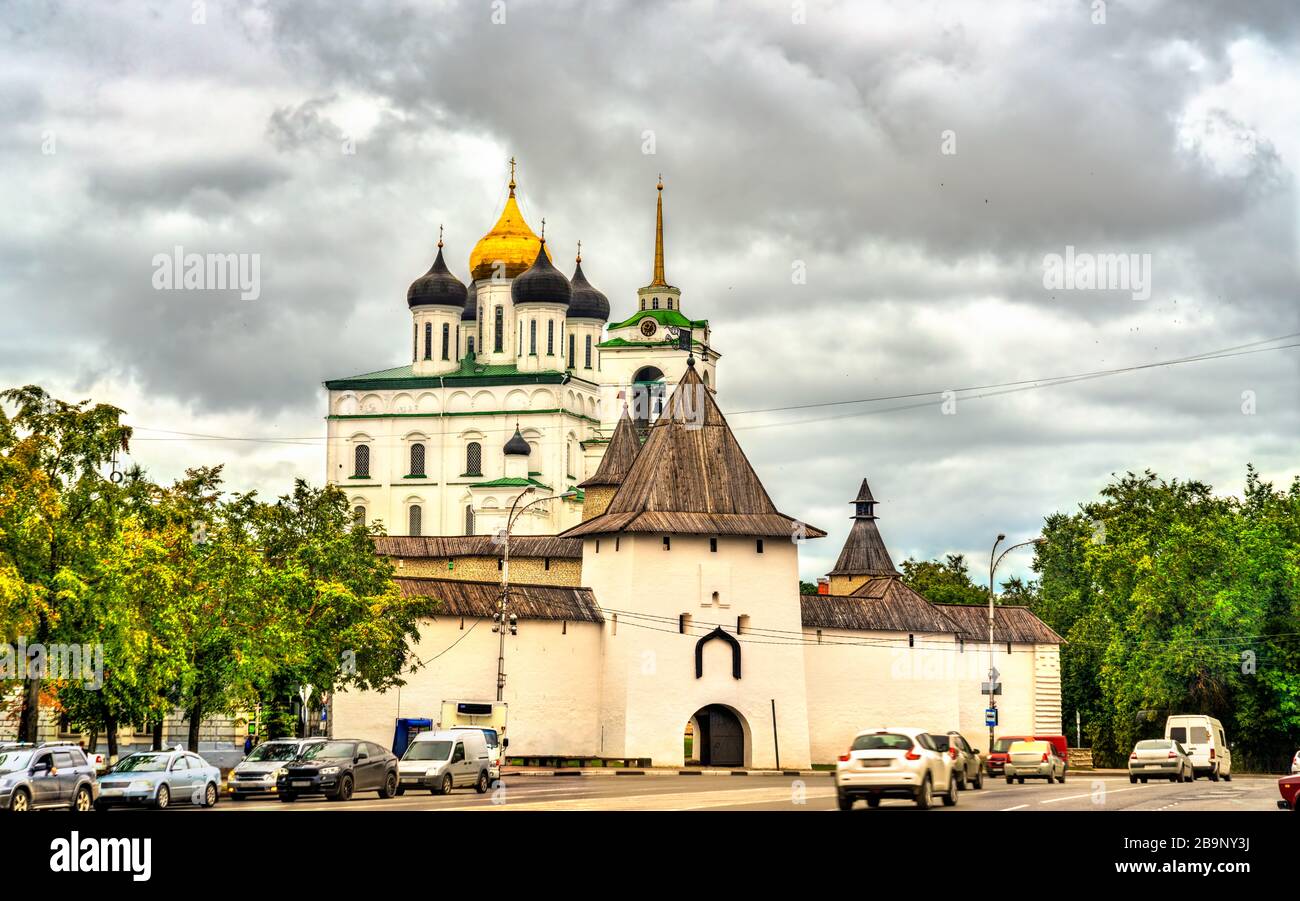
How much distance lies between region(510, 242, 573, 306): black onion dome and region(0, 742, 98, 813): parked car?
85.9m

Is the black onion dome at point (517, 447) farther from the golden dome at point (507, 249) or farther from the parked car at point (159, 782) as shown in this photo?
the parked car at point (159, 782)

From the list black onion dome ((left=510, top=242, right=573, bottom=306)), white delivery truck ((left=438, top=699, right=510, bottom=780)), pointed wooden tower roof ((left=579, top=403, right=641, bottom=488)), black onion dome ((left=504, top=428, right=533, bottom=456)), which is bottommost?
white delivery truck ((left=438, top=699, right=510, bottom=780))

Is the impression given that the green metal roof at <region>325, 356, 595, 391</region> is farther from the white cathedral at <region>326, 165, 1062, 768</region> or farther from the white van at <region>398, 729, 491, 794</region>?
the white van at <region>398, 729, 491, 794</region>

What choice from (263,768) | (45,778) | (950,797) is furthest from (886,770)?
(263,768)

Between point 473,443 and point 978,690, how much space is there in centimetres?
4968

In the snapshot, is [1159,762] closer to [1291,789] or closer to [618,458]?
[1291,789]

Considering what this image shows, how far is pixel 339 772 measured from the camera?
32.5 meters

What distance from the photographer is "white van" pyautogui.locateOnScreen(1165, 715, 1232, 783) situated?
5091 cm

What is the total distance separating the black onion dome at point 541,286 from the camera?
373ft

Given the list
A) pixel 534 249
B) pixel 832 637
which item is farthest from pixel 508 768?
pixel 534 249

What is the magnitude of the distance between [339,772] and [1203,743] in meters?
29.2

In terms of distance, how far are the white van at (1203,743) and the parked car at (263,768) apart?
26.6 metres

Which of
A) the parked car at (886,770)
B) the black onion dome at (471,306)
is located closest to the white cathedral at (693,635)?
the parked car at (886,770)

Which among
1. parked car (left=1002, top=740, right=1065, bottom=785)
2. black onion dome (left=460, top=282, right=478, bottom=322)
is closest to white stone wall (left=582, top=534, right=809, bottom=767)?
parked car (left=1002, top=740, right=1065, bottom=785)
